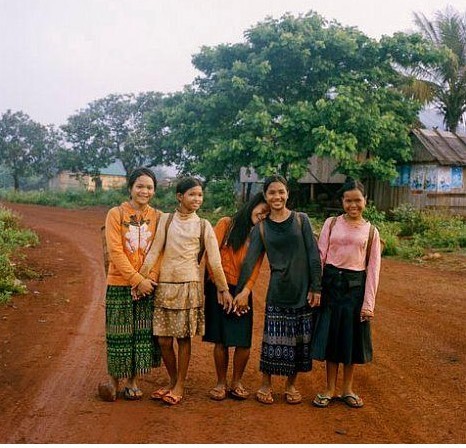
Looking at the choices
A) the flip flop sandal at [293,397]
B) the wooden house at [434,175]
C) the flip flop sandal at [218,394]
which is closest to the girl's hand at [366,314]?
the flip flop sandal at [293,397]

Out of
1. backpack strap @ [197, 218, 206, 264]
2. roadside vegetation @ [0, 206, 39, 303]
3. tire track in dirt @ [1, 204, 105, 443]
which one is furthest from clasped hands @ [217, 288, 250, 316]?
roadside vegetation @ [0, 206, 39, 303]

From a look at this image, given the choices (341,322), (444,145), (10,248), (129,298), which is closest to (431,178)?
(444,145)

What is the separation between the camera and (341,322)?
3994mm

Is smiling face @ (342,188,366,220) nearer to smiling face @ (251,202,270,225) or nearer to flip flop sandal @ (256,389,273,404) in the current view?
smiling face @ (251,202,270,225)

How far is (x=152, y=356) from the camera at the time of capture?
406cm

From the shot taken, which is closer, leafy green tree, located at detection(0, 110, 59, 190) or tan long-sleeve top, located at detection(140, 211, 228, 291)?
tan long-sleeve top, located at detection(140, 211, 228, 291)

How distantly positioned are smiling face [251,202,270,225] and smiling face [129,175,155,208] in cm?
77

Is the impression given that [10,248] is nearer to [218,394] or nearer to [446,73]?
[218,394]

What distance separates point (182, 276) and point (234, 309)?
0.44 meters

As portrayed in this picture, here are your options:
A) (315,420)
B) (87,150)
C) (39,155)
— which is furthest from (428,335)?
(39,155)

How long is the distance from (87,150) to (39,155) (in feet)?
28.9

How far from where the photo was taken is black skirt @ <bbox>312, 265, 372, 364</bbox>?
3.96 metres

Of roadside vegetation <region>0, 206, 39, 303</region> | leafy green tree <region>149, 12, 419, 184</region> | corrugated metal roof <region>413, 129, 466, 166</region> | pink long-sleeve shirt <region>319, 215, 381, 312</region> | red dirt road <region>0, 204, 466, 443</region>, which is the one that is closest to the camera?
red dirt road <region>0, 204, 466, 443</region>

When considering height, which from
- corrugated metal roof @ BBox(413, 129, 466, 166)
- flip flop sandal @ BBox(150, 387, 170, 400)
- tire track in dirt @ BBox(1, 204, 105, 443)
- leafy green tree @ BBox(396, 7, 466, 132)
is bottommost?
tire track in dirt @ BBox(1, 204, 105, 443)
